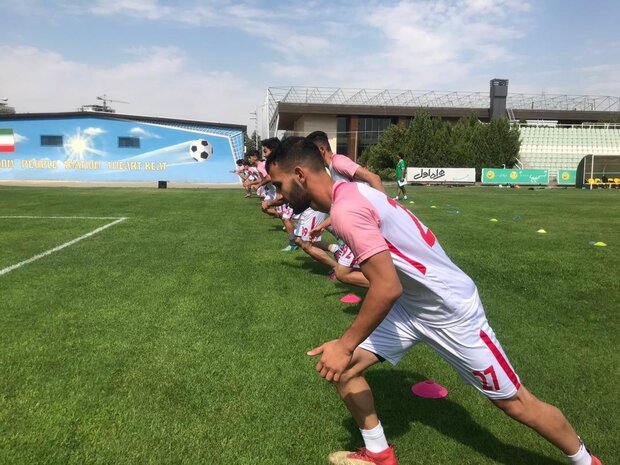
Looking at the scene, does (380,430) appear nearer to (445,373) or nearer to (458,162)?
(445,373)

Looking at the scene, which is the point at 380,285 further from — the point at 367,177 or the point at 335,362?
the point at 367,177

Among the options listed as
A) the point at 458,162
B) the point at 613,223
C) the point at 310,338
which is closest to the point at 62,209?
the point at 310,338

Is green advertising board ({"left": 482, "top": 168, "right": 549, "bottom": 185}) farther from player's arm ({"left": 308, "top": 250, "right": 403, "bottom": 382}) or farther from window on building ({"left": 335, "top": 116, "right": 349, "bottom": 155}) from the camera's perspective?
player's arm ({"left": 308, "top": 250, "right": 403, "bottom": 382})

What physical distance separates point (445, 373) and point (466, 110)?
177ft

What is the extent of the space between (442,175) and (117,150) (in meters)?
25.5

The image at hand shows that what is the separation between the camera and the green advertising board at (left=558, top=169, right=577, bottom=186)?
3669 cm

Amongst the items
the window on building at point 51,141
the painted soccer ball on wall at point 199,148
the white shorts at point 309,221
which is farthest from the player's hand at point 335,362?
the window on building at point 51,141

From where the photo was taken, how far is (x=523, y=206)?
715 inches

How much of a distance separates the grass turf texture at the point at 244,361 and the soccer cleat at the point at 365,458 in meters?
0.14

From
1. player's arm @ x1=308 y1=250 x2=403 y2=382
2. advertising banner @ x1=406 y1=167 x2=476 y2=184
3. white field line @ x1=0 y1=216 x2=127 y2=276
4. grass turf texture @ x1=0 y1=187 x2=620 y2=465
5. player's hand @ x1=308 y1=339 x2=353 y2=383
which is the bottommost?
grass turf texture @ x1=0 y1=187 x2=620 y2=465

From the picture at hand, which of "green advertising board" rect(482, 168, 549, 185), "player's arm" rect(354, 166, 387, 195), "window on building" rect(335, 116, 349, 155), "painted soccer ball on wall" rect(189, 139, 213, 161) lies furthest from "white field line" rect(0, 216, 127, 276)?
"window on building" rect(335, 116, 349, 155)

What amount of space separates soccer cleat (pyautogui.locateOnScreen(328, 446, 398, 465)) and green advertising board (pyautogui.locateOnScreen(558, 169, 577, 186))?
127ft

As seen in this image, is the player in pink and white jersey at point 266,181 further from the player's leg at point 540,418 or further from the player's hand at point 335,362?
the player's leg at point 540,418

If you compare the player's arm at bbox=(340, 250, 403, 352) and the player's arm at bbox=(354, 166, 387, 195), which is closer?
the player's arm at bbox=(340, 250, 403, 352)
